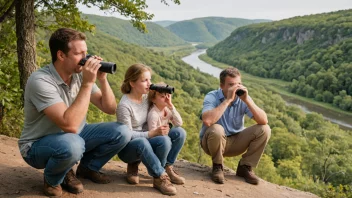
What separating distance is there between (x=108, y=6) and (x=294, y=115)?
4735cm

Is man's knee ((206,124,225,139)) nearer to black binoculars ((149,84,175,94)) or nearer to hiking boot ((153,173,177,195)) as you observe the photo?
hiking boot ((153,173,177,195))

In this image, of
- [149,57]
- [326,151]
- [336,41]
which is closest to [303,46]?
[336,41]

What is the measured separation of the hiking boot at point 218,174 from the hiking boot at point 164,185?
33.3 inches

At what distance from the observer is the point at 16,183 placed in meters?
3.23

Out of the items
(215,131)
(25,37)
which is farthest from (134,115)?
(25,37)

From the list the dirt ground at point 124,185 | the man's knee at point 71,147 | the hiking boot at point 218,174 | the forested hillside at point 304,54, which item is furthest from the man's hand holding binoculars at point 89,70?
the forested hillside at point 304,54

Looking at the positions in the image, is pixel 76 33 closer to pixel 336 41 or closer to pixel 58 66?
pixel 58 66

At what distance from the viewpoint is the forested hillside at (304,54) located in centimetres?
6556

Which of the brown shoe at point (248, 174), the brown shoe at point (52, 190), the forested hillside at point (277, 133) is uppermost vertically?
the brown shoe at point (52, 190)

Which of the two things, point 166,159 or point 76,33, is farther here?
point 166,159

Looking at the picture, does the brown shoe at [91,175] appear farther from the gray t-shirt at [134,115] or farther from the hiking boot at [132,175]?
the gray t-shirt at [134,115]

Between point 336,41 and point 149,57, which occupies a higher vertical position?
point 336,41

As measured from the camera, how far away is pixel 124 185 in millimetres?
3605

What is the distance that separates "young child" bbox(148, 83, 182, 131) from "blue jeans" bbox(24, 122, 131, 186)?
1.22 ft
